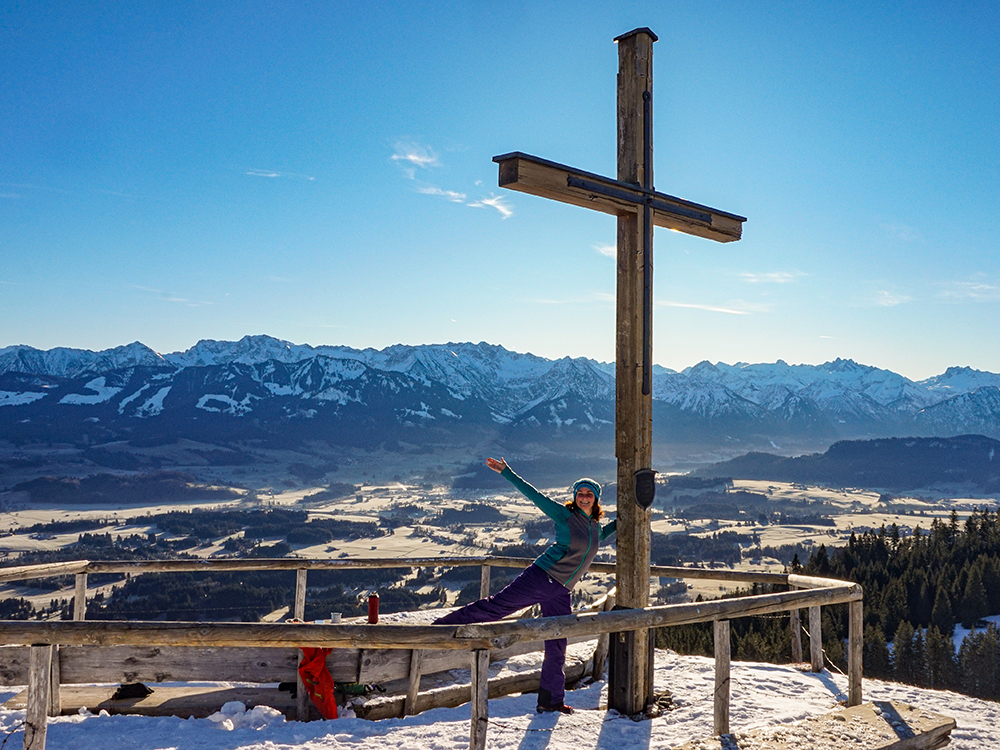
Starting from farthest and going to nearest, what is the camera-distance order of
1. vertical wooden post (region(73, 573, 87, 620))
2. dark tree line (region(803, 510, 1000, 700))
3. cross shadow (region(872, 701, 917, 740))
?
dark tree line (region(803, 510, 1000, 700))
vertical wooden post (region(73, 573, 87, 620))
cross shadow (region(872, 701, 917, 740))

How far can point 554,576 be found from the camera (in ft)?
20.0

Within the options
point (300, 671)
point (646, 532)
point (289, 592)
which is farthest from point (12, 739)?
point (289, 592)

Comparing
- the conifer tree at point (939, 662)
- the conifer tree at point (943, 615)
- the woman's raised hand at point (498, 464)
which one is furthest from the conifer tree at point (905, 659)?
the woman's raised hand at point (498, 464)

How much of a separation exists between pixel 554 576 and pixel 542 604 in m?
0.30

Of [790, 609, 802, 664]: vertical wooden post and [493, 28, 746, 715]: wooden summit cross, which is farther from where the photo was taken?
[790, 609, 802, 664]: vertical wooden post

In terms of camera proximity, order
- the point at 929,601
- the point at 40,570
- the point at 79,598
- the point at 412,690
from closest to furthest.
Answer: the point at 412,690 < the point at 40,570 < the point at 79,598 < the point at 929,601

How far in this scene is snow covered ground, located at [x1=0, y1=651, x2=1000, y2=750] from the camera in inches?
203

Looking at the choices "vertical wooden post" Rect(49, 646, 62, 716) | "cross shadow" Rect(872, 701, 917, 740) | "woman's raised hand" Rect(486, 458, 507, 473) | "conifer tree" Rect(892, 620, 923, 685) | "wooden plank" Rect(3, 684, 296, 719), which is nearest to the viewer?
"cross shadow" Rect(872, 701, 917, 740)

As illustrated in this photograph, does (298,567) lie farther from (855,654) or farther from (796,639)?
(796,639)

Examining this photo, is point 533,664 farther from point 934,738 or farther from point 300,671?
point 934,738

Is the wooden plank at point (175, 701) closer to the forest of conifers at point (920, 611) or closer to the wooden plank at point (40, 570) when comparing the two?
the wooden plank at point (40, 570)

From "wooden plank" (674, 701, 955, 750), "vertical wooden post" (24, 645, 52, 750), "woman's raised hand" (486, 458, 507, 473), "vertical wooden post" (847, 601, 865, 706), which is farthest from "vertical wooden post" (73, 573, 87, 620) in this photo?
"vertical wooden post" (847, 601, 865, 706)

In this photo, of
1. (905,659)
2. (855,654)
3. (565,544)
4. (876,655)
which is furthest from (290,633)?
(905,659)

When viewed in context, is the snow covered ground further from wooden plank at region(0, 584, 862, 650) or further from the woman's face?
the woman's face
